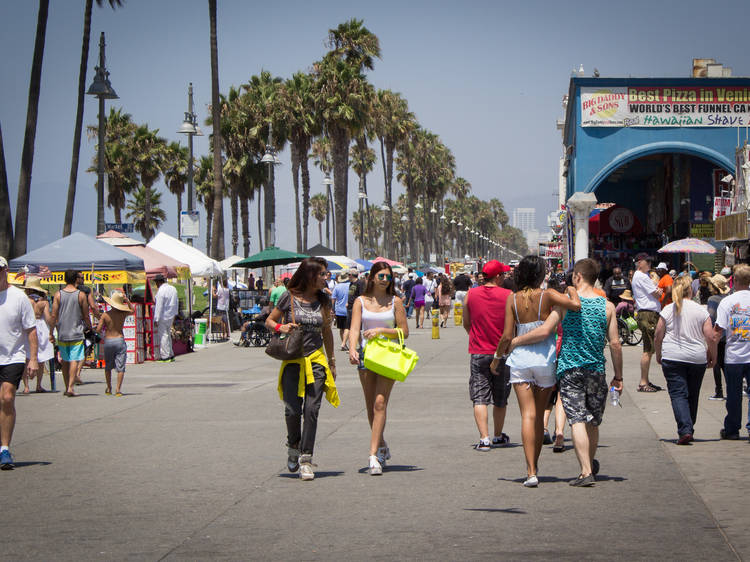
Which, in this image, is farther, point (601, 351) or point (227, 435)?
point (227, 435)

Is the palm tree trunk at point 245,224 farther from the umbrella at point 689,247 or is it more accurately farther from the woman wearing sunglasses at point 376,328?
the woman wearing sunglasses at point 376,328

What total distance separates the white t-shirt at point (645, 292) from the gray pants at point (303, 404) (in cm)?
872

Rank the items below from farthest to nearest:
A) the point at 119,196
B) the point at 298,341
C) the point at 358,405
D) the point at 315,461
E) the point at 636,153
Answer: the point at 119,196 → the point at 636,153 → the point at 358,405 → the point at 315,461 → the point at 298,341

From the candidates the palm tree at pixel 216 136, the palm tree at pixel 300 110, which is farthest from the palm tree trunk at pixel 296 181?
the palm tree at pixel 216 136

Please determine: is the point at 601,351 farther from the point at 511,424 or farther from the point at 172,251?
the point at 172,251

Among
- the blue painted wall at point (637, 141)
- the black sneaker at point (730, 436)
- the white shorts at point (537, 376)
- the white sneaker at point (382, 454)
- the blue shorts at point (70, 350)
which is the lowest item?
the black sneaker at point (730, 436)

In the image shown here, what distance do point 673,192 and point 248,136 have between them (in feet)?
74.1

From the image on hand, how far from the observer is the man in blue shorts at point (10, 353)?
27.8ft

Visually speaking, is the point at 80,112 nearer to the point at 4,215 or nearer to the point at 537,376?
the point at 4,215

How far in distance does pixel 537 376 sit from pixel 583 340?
1.60 ft

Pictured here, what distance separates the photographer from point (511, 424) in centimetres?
1092

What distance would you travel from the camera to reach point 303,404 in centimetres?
802

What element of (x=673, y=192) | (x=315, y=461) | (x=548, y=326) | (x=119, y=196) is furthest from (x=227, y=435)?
(x=119, y=196)

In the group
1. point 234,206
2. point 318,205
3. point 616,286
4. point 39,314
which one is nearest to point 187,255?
point 39,314
